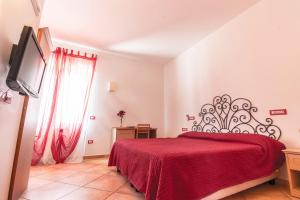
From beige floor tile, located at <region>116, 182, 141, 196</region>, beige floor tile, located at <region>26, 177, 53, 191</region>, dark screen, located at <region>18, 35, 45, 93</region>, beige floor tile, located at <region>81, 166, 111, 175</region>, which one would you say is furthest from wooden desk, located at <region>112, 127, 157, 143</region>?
dark screen, located at <region>18, 35, 45, 93</region>

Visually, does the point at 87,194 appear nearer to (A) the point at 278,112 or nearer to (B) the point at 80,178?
(B) the point at 80,178

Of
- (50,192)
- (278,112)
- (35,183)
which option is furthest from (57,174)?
(278,112)

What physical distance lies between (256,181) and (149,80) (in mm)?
3786

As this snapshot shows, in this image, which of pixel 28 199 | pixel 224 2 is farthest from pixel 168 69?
pixel 28 199

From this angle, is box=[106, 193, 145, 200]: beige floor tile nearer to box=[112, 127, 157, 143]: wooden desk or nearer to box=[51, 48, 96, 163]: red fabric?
box=[112, 127, 157, 143]: wooden desk

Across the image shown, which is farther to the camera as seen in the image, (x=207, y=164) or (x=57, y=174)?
(x=57, y=174)

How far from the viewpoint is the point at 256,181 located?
6.52 ft

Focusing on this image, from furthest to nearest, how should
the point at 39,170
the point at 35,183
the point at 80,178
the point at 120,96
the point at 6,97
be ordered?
the point at 120,96 < the point at 39,170 < the point at 80,178 < the point at 35,183 < the point at 6,97

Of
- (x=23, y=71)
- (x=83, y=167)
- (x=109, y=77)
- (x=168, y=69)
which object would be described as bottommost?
(x=83, y=167)

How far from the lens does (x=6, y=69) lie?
3.88 feet

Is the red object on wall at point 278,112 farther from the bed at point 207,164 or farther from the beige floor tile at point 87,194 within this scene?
the beige floor tile at point 87,194

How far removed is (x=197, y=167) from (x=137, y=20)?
9.37 feet

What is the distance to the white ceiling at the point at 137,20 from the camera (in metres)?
2.85

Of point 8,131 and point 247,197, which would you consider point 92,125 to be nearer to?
point 8,131
